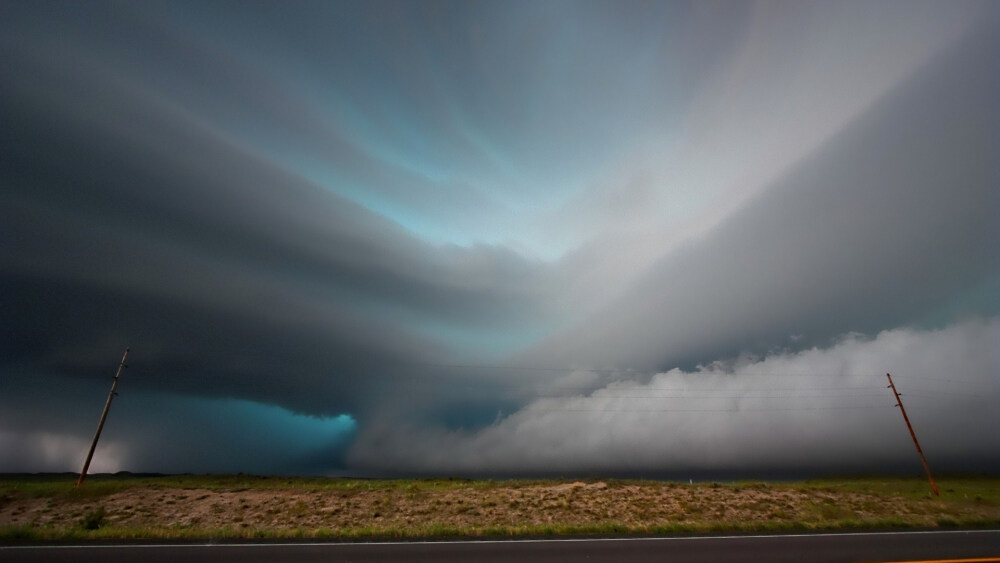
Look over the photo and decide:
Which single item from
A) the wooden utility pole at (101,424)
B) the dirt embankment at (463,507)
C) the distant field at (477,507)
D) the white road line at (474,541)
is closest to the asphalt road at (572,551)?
the white road line at (474,541)

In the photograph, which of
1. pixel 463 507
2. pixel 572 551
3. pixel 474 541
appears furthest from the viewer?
pixel 463 507

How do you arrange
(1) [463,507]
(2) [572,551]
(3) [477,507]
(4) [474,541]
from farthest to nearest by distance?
1. (3) [477,507]
2. (1) [463,507]
3. (4) [474,541]
4. (2) [572,551]

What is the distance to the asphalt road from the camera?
16.8 meters

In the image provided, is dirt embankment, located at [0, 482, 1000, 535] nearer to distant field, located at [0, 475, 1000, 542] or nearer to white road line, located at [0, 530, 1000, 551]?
distant field, located at [0, 475, 1000, 542]

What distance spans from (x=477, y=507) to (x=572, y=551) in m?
24.1

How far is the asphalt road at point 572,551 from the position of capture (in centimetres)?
1683

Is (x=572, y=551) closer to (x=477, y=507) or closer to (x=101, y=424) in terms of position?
(x=477, y=507)

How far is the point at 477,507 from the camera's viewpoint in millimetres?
40500

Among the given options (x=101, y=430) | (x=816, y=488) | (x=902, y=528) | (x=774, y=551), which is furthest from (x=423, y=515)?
(x=816, y=488)

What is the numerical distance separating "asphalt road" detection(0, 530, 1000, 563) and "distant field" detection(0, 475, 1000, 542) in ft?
14.9

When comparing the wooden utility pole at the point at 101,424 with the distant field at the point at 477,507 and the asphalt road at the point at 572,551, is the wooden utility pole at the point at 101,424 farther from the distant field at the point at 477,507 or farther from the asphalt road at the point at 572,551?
the asphalt road at the point at 572,551

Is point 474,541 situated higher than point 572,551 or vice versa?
point 474,541

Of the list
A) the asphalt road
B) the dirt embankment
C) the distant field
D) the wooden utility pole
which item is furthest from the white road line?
the wooden utility pole

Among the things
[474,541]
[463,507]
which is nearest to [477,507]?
[463,507]
